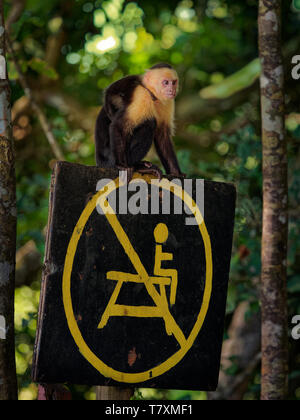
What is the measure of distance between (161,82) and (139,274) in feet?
3.74

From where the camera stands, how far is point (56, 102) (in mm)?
4730

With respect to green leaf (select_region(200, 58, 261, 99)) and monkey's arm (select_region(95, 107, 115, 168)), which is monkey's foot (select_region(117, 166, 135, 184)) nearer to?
monkey's arm (select_region(95, 107, 115, 168))

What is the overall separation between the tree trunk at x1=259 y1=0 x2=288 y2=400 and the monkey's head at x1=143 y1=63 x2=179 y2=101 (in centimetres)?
40

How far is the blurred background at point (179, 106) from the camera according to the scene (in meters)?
3.78

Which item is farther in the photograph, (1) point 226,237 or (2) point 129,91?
(2) point 129,91

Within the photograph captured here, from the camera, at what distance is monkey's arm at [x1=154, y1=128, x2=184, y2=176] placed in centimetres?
267

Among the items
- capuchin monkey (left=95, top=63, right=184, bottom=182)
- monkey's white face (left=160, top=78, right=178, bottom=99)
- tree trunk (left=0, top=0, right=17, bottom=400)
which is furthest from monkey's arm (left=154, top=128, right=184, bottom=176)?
tree trunk (left=0, top=0, right=17, bottom=400)

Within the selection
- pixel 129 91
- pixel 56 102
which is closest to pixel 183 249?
pixel 129 91

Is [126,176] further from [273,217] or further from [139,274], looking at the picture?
[273,217]

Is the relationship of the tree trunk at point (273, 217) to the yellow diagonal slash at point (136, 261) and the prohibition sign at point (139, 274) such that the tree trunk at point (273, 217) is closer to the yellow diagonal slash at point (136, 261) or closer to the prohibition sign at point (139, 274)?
the prohibition sign at point (139, 274)

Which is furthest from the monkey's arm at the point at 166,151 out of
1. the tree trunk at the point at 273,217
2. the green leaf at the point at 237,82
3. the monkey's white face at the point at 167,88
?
the green leaf at the point at 237,82

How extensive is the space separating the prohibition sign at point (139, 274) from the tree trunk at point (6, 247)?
0.26 m

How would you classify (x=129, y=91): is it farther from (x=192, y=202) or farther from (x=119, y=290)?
(x=119, y=290)
